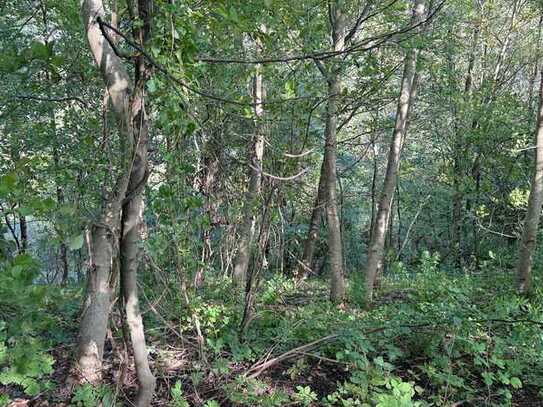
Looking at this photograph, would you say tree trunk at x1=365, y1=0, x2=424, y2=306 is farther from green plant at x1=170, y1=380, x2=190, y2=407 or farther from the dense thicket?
green plant at x1=170, y1=380, x2=190, y2=407

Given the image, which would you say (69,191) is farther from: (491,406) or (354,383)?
(491,406)

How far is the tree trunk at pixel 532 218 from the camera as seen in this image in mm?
6434

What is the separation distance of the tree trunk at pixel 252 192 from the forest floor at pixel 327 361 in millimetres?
1004

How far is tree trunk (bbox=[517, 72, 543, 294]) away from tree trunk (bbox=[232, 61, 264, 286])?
390cm

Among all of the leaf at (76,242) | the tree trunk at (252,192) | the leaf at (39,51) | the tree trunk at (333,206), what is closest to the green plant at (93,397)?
the leaf at (76,242)

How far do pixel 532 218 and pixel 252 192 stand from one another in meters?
4.29

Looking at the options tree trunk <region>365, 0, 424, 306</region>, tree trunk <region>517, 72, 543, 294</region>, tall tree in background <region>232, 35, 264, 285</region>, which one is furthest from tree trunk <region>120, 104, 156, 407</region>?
tree trunk <region>517, 72, 543, 294</region>

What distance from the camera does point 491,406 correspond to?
133 inches

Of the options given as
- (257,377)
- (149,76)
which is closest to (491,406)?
(257,377)

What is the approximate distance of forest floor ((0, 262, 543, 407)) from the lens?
3.29 m

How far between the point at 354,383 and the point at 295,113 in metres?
2.33

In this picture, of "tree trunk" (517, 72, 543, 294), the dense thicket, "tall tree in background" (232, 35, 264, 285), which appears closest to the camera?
the dense thicket

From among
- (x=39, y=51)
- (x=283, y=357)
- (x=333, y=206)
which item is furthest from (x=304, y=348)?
(x=39, y=51)

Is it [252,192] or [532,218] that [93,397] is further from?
[532,218]
